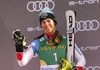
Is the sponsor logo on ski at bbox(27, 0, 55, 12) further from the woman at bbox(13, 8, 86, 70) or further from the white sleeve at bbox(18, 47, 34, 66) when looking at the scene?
the white sleeve at bbox(18, 47, 34, 66)

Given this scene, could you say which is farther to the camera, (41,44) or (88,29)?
(88,29)

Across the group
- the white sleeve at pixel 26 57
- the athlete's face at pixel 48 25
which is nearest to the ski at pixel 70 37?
the athlete's face at pixel 48 25

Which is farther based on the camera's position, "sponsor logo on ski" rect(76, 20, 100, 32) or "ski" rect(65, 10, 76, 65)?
"sponsor logo on ski" rect(76, 20, 100, 32)

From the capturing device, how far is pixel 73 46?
1.65m

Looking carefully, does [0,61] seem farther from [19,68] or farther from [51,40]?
[51,40]

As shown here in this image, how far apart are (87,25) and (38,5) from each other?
0.66m

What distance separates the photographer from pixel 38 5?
210 centimetres

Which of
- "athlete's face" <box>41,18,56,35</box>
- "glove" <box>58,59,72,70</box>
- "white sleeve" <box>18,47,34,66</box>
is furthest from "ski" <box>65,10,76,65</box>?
"white sleeve" <box>18,47,34,66</box>

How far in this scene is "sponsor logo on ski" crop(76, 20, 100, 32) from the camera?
6.63 ft

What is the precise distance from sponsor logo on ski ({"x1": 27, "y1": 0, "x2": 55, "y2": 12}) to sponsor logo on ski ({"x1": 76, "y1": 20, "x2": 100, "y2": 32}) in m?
0.40

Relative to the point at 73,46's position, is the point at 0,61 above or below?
below

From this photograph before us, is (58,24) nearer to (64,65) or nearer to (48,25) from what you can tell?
(48,25)

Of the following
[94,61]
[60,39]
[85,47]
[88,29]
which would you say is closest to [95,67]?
[94,61]

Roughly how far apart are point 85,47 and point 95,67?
0.28 m
